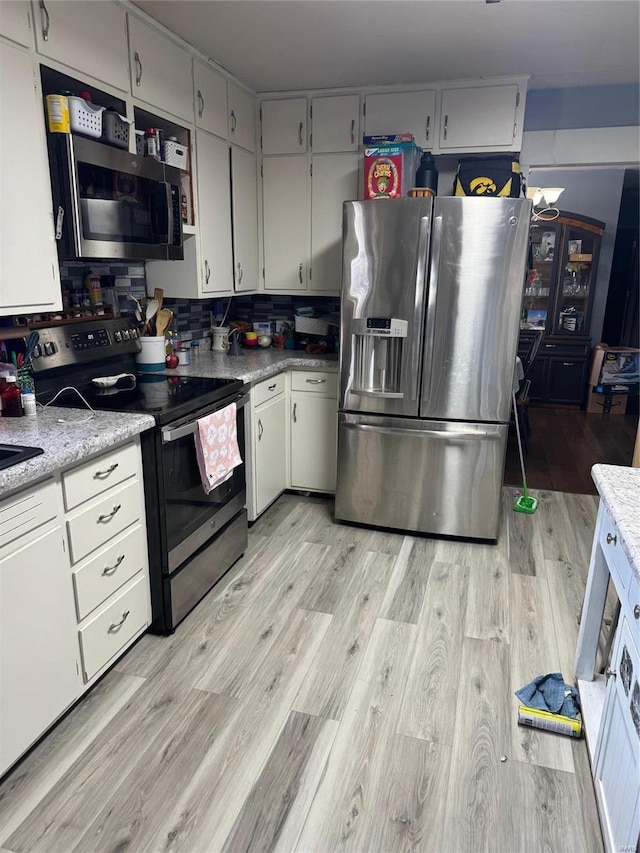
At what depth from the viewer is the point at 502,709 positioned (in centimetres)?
192

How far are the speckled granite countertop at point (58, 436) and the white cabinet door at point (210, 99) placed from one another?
69.7 inches

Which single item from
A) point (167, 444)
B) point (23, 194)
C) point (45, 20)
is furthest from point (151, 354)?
point (45, 20)

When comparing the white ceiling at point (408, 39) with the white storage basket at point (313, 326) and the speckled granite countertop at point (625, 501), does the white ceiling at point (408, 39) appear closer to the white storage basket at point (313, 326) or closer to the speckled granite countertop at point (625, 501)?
the white storage basket at point (313, 326)

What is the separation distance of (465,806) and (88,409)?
5.79 feet

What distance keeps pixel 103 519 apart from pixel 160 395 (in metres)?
0.64

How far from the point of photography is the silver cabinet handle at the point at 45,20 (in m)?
1.88

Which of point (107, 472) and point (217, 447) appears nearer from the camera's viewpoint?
point (107, 472)

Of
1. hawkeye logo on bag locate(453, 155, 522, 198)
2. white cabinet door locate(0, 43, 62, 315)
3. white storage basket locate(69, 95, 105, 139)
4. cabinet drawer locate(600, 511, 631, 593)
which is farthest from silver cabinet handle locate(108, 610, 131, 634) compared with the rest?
hawkeye logo on bag locate(453, 155, 522, 198)

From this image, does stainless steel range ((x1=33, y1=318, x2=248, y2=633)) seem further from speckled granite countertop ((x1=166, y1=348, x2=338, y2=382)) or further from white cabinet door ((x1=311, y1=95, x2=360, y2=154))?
white cabinet door ((x1=311, y1=95, x2=360, y2=154))

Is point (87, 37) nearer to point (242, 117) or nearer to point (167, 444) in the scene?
point (242, 117)

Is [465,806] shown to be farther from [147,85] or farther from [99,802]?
[147,85]

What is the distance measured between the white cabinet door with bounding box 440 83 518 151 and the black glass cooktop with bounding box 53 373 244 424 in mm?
1890

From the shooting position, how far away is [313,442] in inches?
139

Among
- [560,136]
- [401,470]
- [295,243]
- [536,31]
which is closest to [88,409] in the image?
[401,470]
